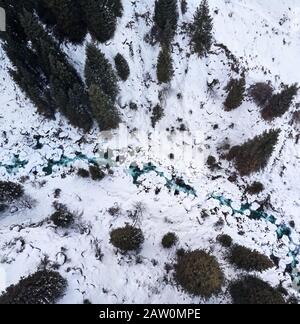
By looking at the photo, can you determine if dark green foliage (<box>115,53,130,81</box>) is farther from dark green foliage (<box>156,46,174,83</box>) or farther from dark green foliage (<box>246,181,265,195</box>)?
dark green foliage (<box>246,181,265,195</box>)

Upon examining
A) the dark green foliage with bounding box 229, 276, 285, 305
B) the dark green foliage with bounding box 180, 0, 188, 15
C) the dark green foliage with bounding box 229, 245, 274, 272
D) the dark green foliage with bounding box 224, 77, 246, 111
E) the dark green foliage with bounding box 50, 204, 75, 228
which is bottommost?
the dark green foliage with bounding box 229, 276, 285, 305

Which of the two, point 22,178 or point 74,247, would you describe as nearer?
point 74,247

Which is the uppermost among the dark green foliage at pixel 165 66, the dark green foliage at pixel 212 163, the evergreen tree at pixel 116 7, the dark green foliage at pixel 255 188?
the evergreen tree at pixel 116 7

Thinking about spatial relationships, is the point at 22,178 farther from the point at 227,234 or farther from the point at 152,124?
the point at 227,234

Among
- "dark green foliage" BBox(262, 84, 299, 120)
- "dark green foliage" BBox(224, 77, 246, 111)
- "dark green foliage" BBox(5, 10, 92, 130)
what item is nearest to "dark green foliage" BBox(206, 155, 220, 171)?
"dark green foliage" BBox(224, 77, 246, 111)

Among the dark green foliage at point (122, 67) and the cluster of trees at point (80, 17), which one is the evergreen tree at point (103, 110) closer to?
the dark green foliage at point (122, 67)

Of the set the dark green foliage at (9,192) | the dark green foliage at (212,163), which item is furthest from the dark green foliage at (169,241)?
the dark green foliage at (9,192)
